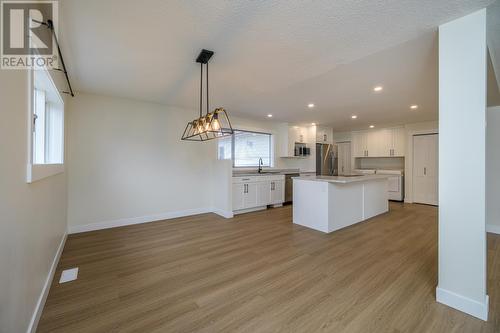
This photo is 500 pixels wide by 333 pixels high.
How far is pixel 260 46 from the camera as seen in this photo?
2.24 meters

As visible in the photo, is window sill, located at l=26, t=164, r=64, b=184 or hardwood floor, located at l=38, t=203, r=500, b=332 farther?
hardwood floor, located at l=38, t=203, r=500, b=332

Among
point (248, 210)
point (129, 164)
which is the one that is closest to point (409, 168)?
point (248, 210)

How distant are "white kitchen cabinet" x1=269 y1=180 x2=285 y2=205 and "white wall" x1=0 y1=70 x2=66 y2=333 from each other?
4456 mm

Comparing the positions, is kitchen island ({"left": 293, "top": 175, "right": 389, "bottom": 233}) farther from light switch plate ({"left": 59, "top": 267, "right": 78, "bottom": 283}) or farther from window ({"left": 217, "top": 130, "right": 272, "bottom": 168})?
Answer: light switch plate ({"left": 59, "top": 267, "right": 78, "bottom": 283})

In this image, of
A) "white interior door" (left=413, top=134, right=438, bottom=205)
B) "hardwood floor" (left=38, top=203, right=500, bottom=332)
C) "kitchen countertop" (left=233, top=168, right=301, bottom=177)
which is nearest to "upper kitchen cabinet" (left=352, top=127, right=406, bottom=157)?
"white interior door" (left=413, top=134, right=438, bottom=205)

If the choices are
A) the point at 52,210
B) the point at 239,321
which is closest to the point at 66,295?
the point at 52,210

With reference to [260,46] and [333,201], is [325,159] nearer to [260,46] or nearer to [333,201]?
[333,201]

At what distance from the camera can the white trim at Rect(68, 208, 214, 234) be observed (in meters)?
3.63

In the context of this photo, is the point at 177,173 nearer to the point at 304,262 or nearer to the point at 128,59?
the point at 128,59

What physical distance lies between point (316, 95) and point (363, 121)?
3.06 m

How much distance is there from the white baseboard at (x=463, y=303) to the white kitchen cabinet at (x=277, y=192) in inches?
153

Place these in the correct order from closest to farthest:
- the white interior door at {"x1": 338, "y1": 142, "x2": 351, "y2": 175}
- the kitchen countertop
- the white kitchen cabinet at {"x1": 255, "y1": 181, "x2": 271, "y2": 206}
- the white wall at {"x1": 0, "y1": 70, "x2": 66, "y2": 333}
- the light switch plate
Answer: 1. the white wall at {"x1": 0, "y1": 70, "x2": 66, "y2": 333}
2. the light switch plate
3. the white kitchen cabinet at {"x1": 255, "y1": 181, "x2": 271, "y2": 206}
4. the kitchen countertop
5. the white interior door at {"x1": 338, "y1": 142, "x2": 351, "y2": 175}

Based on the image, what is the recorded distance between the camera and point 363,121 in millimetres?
6090

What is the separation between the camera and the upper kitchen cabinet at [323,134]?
707cm
